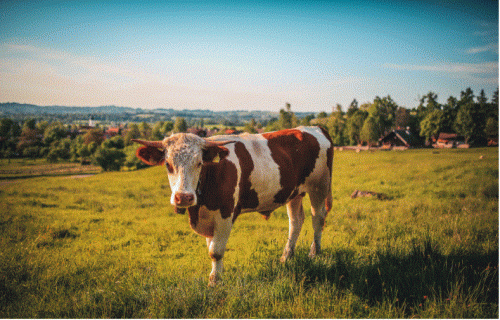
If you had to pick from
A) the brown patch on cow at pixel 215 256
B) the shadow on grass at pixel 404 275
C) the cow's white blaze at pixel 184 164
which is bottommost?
the shadow on grass at pixel 404 275

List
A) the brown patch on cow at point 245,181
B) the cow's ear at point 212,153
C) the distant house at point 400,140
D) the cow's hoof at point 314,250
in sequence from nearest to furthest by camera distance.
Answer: the cow's ear at point 212,153, the brown patch on cow at point 245,181, the cow's hoof at point 314,250, the distant house at point 400,140

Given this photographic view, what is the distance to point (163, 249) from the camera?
21.1ft

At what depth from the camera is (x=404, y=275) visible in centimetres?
394

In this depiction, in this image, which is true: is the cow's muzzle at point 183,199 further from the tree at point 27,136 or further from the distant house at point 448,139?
the distant house at point 448,139

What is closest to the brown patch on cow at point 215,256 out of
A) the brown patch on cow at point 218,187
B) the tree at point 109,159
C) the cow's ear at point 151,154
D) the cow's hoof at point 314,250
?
the brown patch on cow at point 218,187

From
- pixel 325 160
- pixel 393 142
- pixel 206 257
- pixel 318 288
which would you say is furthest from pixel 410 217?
pixel 393 142

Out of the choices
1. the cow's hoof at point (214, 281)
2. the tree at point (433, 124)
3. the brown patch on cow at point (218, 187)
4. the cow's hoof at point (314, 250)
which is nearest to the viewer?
the cow's hoof at point (214, 281)

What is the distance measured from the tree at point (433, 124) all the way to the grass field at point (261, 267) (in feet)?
170

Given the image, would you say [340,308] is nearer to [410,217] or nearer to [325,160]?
[325,160]

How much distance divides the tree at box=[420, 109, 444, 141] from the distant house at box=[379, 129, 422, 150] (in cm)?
234

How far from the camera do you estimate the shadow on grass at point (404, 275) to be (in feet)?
11.5

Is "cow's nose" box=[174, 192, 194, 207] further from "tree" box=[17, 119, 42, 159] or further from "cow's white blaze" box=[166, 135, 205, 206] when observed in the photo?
"tree" box=[17, 119, 42, 159]

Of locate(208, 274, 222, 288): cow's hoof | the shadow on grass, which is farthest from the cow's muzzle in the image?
the shadow on grass

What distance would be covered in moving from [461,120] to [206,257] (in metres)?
57.0
